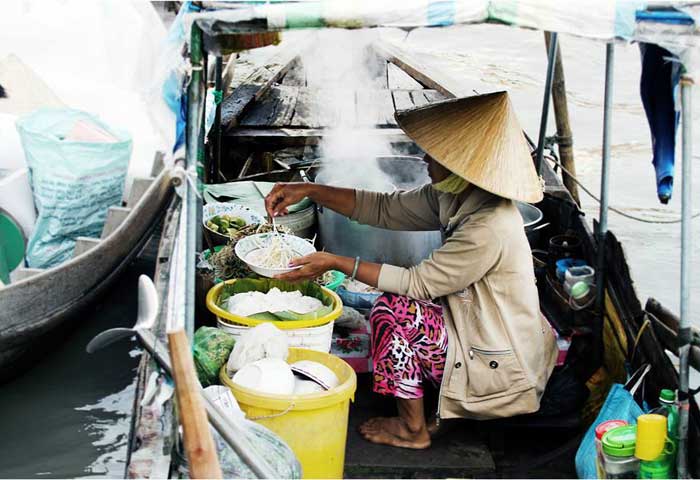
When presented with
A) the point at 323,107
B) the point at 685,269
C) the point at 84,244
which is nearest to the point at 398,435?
the point at 685,269

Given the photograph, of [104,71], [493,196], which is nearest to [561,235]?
[493,196]

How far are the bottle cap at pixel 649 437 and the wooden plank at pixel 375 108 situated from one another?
12.9ft

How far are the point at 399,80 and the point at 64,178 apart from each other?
4.91m

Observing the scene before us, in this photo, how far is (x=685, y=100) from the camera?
2.45 m

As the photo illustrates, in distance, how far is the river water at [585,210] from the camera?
368 cm

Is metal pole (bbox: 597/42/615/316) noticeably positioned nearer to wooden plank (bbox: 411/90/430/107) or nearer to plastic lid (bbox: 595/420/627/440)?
plastic lid (bbox: 595/420/627/440)

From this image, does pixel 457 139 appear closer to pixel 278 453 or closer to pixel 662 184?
pixel 662 184

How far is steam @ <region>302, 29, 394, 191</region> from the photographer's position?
4.60 metres

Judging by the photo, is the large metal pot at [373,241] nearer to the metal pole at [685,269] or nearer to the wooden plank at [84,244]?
the wooden plank at [84,244]

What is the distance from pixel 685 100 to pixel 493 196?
821 millimetres

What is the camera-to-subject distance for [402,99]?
23.5 ft

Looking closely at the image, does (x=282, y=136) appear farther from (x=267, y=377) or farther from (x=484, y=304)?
(x=267, y=377)

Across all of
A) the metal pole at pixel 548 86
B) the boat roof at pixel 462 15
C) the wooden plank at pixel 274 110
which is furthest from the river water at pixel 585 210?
the wooden plank at pixel 274 110

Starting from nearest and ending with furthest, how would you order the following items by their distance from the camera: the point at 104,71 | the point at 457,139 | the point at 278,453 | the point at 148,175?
the point at 278,453, the point at 457,139, the point at 148,175, the point at 104,71
